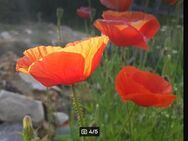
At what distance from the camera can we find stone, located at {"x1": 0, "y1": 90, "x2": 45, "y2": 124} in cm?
246

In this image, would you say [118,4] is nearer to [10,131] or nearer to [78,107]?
[78,107]

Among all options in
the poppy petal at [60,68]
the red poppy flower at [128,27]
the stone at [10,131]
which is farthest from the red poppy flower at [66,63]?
the stone at [10,131]

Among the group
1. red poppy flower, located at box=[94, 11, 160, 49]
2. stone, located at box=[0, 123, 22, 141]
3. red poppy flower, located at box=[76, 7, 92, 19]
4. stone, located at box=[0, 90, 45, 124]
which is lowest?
stone, located at box=[0, 123, 22, 141]

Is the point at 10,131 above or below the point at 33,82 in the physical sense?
below

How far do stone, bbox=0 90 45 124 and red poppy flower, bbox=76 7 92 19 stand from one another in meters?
0.39

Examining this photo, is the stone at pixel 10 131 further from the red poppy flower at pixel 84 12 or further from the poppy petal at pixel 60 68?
the red poppy flower at pixel 84 12

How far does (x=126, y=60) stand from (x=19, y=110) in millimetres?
471

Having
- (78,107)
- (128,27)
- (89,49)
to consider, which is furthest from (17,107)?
(128,27)

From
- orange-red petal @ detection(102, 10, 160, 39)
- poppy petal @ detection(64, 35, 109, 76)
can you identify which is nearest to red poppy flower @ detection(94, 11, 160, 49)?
orange-red petal @ detection(102, 10, 160, 39)

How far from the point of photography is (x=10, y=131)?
2.46 metres

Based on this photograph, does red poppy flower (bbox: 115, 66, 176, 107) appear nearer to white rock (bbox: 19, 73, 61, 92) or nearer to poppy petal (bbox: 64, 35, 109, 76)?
poppy petal (bbox: 64, 35, 109, 76)

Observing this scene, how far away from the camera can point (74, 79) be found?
2287 millimetres

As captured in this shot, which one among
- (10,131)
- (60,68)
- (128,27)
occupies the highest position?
(128,27)

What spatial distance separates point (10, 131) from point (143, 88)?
55 cm
